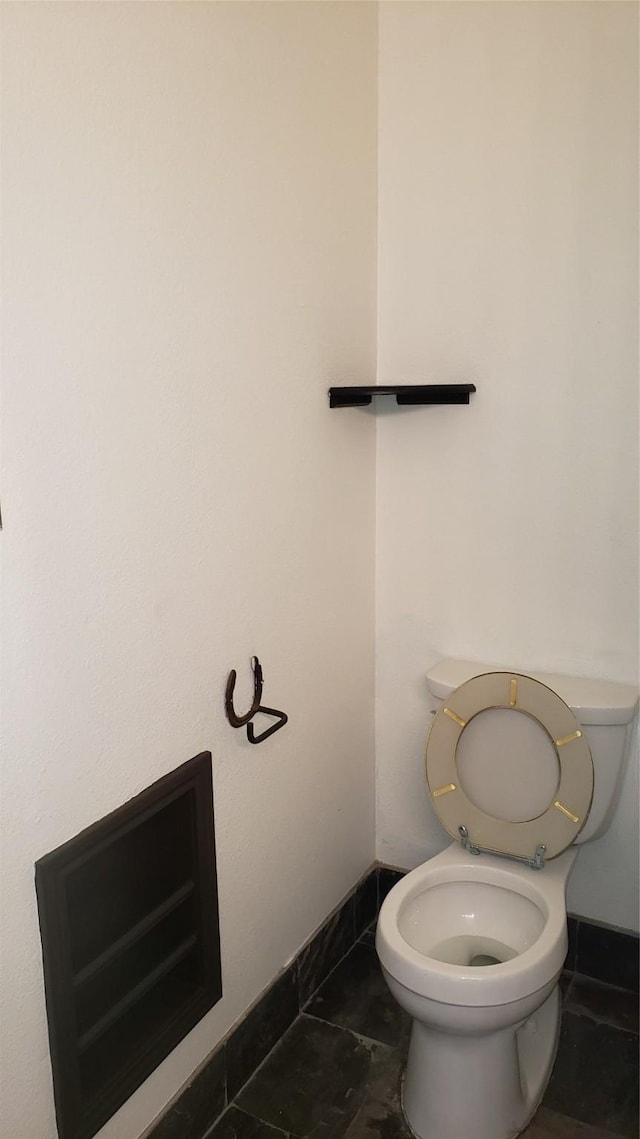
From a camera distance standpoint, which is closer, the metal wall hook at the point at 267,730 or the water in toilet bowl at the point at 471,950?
the metal wall hook at the point at 267,730

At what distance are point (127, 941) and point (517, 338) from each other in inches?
58.2

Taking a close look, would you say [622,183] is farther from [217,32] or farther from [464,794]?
[464,794]

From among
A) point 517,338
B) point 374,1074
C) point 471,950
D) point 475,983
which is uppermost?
point 517,338

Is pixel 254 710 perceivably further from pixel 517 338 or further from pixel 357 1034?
pixel 517 338

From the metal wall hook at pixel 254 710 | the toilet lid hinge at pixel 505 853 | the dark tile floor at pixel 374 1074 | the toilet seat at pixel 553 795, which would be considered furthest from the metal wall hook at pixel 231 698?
the dark tile floor at pixel 374 1074

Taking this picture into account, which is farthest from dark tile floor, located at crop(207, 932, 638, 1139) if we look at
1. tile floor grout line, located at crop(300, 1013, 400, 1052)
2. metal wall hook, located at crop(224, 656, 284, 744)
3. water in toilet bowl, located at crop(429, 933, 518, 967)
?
metal wall hook, located at crop(224, 656, 284, 744)

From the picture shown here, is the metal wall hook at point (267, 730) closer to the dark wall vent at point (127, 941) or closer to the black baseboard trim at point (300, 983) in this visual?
the dark wall vent at point (127, 941)

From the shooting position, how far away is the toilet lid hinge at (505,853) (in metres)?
1.78

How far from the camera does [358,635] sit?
2115 millimetres

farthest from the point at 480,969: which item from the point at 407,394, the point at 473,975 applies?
the point at 407,394

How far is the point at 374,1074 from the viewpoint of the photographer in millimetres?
1779

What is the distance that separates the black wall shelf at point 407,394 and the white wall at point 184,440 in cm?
4

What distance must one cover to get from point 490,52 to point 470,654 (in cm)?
138

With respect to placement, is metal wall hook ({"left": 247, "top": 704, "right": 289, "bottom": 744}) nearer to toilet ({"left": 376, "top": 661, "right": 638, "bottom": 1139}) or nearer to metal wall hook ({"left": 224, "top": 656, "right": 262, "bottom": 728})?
metal wall hook ({"left": 224, "top": 656, "right": 262, "bottom": 728})
